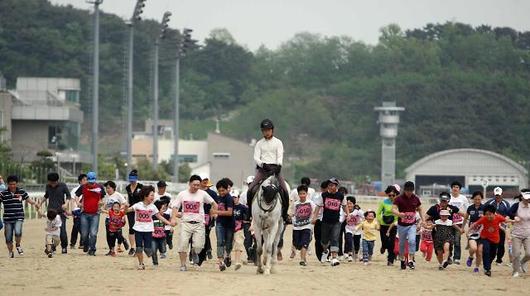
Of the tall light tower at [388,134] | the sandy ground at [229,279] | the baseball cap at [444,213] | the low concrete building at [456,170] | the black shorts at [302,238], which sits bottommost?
the sandy ground at [229,279]

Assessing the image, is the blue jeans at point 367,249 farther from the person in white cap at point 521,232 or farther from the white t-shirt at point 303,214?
the person in white cap at point 521,232

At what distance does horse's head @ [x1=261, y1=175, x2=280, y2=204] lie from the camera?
2455 cm

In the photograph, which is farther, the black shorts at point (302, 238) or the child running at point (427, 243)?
the child running at point (427, 243)

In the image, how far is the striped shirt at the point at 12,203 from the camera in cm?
2820

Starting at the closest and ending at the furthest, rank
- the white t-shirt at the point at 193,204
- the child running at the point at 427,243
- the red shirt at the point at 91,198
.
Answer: the white t-shirt at the point at 193,204, the red shirt at the point at 91,198, the child running at the point at 427,243

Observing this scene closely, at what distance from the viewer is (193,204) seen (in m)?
25.0

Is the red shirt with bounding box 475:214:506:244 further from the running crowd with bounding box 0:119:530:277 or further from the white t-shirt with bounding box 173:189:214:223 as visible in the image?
the white t-shirt with bounding box 173:189:214:223

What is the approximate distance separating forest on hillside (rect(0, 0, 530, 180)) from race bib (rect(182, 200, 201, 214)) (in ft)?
334

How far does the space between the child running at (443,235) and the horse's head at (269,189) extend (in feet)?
15.1

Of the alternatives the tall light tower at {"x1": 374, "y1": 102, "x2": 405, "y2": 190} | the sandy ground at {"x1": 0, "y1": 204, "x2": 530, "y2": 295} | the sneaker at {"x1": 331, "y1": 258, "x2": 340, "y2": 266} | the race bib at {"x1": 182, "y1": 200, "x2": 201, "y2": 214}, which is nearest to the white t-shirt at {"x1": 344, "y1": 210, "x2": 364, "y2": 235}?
the sandy ground at {"x1": 0, "y1": 204, "x2": 530, "y2": 295}

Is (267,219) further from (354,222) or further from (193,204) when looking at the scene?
(354,222)

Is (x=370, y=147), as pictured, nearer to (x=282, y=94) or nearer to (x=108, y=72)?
(x=282, y=94)

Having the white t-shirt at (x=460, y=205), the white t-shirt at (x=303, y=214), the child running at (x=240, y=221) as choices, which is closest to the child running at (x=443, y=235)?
the white t-shirt at (x=460, y=205)

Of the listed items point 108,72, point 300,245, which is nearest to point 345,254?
point 300,245
